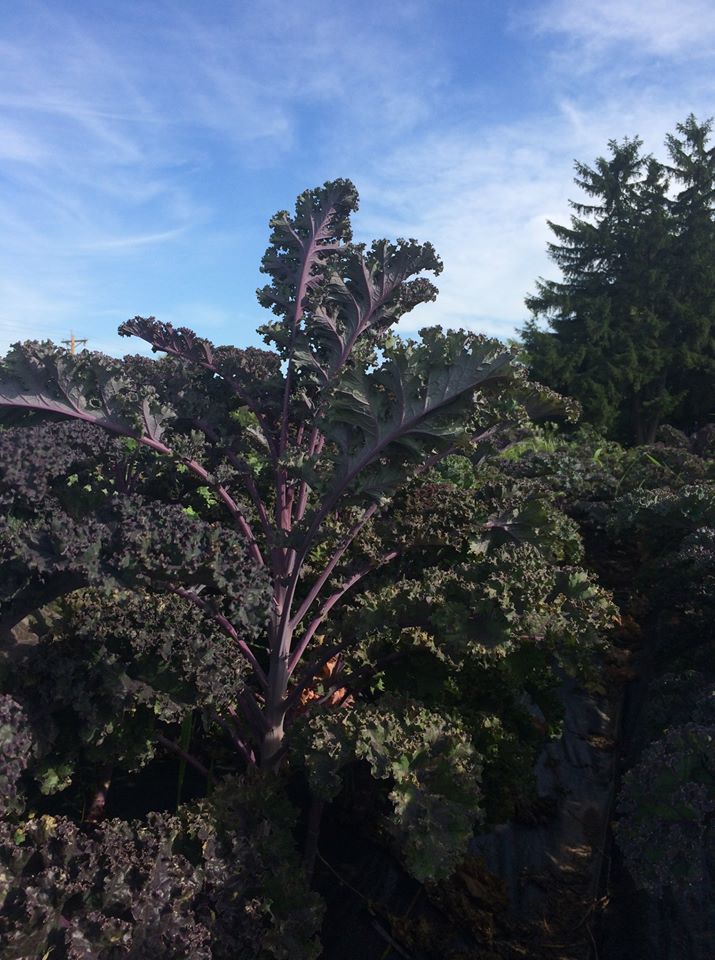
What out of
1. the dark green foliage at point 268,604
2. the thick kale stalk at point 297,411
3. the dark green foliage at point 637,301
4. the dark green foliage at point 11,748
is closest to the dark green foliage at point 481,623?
the dark green foliage at point 268,604

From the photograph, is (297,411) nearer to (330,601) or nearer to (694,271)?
(330,601)

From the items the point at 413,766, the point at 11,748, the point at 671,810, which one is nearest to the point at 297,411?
the point at 413,766

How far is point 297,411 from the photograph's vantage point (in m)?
3.72

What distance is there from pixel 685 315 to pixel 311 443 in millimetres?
20920

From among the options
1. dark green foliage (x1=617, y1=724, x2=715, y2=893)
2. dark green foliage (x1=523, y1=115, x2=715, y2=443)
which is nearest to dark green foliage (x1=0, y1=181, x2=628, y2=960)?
dark green foliage (x1=617, y1=724, x2=715, y2=893)

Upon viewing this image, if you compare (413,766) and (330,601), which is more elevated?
(330,601)

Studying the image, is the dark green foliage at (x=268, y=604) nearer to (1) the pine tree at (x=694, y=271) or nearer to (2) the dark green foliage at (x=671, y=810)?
(2) the dark green foliage at (x=671, y=810)

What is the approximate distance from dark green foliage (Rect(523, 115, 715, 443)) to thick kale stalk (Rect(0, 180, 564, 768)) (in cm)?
1722

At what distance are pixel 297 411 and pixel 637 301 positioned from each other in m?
21.4

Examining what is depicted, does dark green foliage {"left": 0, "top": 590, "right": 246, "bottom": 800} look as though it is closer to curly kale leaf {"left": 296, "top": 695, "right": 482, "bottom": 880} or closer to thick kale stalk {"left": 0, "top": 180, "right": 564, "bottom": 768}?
thick kale stalk {"left": 0, "top": 180, "right": 564, "bottom": 768}

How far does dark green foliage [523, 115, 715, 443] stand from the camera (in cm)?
2105

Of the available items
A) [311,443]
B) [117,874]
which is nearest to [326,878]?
[117,874]

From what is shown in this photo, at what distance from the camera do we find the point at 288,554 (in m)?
3.45

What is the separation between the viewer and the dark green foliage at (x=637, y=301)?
21.0 meters
